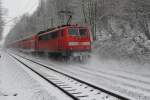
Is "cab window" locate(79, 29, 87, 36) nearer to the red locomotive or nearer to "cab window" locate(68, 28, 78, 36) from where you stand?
the red locomotive

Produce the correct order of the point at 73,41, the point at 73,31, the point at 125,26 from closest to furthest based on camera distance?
the point at 73,41
the point at 73,31
the point at 125,26

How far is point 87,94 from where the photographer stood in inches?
380

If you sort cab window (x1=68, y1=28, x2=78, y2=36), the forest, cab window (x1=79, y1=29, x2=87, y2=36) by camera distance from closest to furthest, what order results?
1. the forest
2. cab window (x1=68, y1=28, x2=78, y2=36)
3. cab window (x1=79, y1=29, x2=87, y2=36)

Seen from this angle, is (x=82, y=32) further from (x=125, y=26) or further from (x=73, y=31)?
(x=125, y=26)

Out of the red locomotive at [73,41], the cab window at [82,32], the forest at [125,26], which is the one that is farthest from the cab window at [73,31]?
the forest at [125,26]

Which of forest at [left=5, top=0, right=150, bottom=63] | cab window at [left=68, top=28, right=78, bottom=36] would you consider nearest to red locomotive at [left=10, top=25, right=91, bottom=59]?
cab window at [left=68, top=28, right=78, bottom=36]

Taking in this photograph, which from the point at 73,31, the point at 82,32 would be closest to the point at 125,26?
the point at 82,32

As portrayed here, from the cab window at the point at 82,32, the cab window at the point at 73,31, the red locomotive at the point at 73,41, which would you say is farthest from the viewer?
the cab window at the point at 82,32

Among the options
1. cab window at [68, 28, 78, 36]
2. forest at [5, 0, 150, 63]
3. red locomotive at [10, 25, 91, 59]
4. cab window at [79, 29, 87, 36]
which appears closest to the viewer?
forest at [5, 0, 150, 63]

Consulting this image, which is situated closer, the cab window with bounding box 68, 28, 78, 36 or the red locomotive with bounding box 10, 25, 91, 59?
the red locomotive with bounding box 10, 25, 91, 59

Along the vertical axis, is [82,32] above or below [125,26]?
below

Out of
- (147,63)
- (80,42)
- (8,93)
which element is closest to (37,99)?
(8,93)

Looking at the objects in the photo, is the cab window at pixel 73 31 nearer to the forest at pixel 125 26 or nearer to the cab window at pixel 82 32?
the cab window at pixel 82 32

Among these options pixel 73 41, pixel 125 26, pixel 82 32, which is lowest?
pixel 73 41
